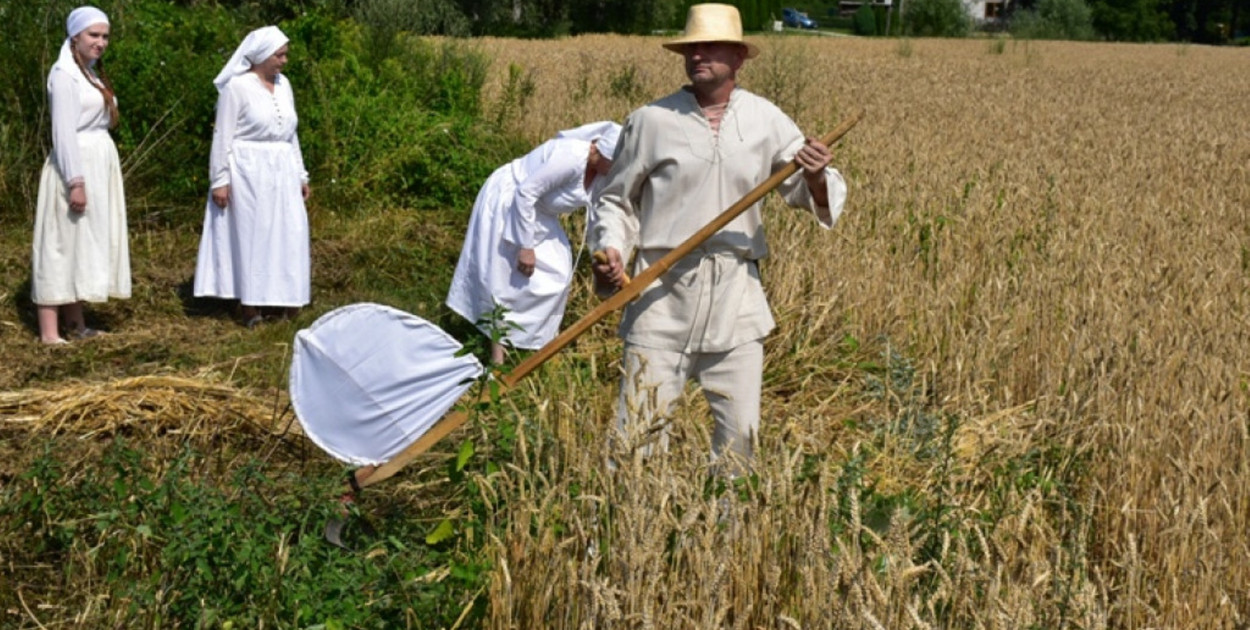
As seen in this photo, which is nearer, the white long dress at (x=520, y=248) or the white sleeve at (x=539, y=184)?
the white sleeve at (x=539, y=184)

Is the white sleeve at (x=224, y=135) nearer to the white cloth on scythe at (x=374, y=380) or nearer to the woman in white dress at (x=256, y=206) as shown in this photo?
the woman in white dress at (x=256, y=206)

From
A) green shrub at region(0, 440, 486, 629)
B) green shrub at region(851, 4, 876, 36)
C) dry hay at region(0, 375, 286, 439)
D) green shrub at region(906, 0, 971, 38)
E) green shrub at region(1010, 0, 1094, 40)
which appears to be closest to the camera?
green shrub at region(0, 440, 486, 629)

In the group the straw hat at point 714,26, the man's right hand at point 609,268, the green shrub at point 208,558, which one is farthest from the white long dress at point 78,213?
the straw hat at point 714,26

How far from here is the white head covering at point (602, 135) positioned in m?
6.21

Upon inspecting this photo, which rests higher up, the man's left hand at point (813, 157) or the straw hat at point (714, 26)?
the straw hat at point (714, 26)

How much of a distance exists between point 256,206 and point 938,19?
200 ft

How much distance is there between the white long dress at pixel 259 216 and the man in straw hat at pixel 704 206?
3.88 m

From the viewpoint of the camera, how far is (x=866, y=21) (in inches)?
2958

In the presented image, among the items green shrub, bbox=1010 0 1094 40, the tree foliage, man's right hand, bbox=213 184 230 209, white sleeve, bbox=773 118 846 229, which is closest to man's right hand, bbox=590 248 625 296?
white sleeve, bbox=773 118 846 229

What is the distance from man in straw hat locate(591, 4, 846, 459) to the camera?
443cm

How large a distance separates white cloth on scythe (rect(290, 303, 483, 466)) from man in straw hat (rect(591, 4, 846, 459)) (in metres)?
A: 0.53

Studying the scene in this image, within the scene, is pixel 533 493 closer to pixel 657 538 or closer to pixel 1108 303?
pixel 657 538

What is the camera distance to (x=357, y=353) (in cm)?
453

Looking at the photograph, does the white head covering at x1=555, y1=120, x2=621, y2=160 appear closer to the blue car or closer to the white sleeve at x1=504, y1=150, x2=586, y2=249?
the white sleeve at x1=504, y1=150, x2=586, y2=249
